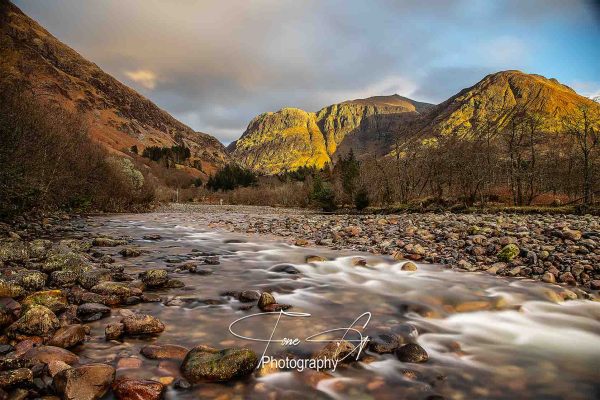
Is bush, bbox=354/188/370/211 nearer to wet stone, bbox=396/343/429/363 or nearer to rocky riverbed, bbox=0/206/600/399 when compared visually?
rocky riverbed, bbox=0/206/600/399

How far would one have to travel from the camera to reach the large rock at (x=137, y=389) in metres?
3.28

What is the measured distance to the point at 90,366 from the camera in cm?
342

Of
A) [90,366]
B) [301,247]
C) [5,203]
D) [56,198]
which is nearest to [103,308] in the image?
[90,366]

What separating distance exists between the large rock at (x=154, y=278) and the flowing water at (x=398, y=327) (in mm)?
459

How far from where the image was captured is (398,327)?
17.6ft

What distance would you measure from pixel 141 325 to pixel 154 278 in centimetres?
252

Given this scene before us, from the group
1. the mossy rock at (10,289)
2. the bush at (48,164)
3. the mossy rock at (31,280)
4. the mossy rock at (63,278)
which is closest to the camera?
the mossy rock at (10,289)

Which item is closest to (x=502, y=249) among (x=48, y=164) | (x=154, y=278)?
(x=154, y=278)

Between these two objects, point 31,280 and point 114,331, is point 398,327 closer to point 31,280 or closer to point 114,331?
point 114,331

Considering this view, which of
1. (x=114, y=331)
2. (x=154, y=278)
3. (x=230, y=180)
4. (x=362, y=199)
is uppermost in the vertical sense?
(x=230, y=180)

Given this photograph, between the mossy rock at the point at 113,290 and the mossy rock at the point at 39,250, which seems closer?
the mossy rock at the point at 113,290

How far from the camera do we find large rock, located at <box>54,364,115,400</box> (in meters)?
3.15

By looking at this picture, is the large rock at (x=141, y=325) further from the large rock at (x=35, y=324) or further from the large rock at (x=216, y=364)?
the large rock at (x=216, y=364)

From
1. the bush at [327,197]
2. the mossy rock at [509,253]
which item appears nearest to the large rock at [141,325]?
the mossy rock at [509,253]
